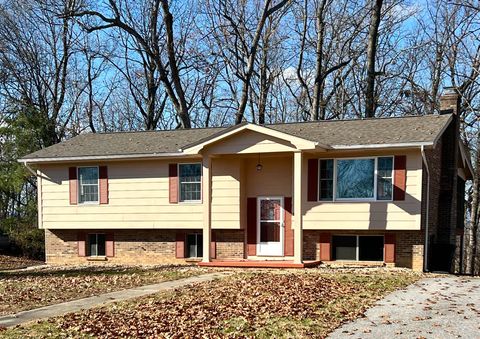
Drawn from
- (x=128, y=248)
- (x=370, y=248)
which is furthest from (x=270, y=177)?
(x=128, y=248)

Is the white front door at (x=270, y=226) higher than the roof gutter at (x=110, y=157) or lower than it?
lower

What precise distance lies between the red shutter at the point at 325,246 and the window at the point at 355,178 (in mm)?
1324

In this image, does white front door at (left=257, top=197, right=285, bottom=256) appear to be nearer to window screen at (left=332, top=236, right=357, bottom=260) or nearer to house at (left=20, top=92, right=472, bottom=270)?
house at (left=20, top=92, right=472, bottom=270)

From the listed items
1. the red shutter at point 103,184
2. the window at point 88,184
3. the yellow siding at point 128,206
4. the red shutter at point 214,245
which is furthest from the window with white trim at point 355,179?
the window at point 88,184

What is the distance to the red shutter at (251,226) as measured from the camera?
17234 millimetres

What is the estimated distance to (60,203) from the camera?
19078 mm

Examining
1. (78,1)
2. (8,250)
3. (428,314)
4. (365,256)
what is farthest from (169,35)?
(428,314)

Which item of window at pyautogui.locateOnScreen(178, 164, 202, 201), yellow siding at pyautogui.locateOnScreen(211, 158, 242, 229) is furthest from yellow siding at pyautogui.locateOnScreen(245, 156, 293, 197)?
window at pyautogui.locateOnScreen(178, 164, 202, 201)

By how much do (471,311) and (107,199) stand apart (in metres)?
13.1

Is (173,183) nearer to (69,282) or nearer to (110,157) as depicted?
(110,157)

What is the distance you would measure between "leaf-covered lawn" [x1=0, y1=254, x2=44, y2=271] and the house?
6.92 feet

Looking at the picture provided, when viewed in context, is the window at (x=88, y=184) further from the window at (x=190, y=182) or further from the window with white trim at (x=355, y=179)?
the window with white trim at (x=355, y=179)

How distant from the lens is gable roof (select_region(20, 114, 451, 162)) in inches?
598

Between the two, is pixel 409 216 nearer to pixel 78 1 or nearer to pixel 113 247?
pixel 113 247
